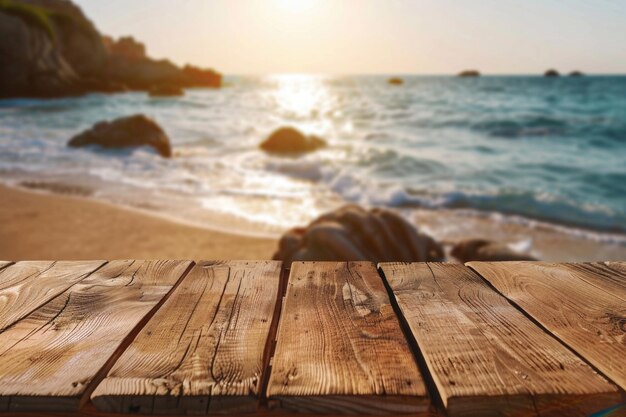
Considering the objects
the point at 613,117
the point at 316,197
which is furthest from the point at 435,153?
the point at 613,117

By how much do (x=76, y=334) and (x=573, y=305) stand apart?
1390 millimetres

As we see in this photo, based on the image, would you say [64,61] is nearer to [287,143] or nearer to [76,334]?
[287,143]


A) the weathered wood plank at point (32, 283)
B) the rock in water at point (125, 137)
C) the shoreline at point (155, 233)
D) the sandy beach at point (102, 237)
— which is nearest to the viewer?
the weathered wood plank at point (32, 283)

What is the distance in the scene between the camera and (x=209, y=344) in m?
1.20

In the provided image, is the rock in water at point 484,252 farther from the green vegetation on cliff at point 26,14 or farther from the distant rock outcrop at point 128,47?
the distant rock outcrop at point 128,47

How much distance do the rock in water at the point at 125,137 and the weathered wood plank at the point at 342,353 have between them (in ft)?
42.9

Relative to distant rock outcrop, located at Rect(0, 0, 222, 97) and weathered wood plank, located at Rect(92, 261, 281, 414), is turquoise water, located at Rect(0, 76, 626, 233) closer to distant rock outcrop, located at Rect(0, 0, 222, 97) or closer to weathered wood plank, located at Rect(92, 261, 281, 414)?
weathered wood plank, located at Rect(92, 261, 281, 414)

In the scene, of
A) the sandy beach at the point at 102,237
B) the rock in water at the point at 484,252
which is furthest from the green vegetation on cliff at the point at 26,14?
the rock in water at the point at 484,252

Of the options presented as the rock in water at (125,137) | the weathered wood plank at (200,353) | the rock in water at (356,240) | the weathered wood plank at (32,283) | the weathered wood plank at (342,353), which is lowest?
the rock in water at (125,137)

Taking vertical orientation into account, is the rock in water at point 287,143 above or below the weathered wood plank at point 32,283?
below

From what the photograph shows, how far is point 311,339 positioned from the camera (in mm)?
1219

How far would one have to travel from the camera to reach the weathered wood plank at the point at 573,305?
1192mm

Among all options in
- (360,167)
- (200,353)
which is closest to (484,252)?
(200,353)

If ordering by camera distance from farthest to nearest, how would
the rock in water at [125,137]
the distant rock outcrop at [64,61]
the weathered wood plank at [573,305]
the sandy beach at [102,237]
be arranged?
1. the distant rock outcrop at [64,61]
2. the rock in water at [125,137]
3. the sandy beach at [102,237]
4. the weathered wood plank at [573,305]
